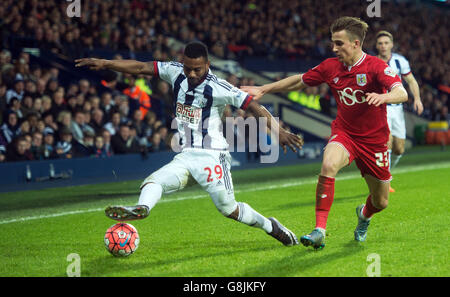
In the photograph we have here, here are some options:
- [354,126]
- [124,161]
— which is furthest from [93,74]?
[354,126]

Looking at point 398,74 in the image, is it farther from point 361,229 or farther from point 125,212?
point 125,212

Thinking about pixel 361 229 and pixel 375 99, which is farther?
pixel 361 229

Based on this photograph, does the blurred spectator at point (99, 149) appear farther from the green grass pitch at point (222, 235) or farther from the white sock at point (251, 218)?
the white sock at point (251, 218)

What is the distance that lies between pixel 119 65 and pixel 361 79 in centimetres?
223

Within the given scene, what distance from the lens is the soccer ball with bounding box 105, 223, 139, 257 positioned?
222 inches

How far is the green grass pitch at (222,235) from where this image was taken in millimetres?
5234

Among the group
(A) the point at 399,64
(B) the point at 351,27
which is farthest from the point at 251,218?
(A) the point at 399,64

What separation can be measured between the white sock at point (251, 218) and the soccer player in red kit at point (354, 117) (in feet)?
1.46

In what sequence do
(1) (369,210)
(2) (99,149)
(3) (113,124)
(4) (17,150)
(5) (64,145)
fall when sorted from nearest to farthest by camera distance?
(1) (369,210) < (4) (17,150) < (5) (64,145) < (2) (99,149) < (3) (113,124)

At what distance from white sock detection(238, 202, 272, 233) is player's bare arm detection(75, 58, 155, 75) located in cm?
151

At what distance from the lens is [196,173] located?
18.6 ft

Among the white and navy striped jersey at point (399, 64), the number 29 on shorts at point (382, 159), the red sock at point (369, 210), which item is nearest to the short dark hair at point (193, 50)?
the number 29 on shorts at point (382, 159)

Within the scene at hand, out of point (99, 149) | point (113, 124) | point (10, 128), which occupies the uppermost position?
point (10, 128)

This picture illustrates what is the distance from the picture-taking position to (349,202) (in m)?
9.24
